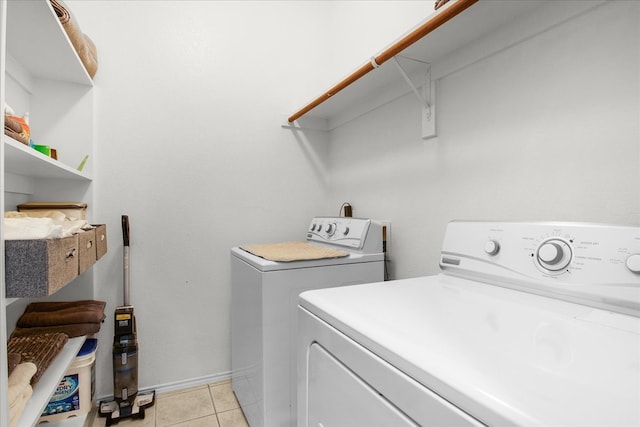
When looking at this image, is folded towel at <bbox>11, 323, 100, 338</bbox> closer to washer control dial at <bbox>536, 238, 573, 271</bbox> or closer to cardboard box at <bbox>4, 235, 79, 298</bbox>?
cardboard box at <bbox>4, 235, 79, 298</bbox>

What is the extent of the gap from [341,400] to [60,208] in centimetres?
146

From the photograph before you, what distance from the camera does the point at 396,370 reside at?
1.74 feet

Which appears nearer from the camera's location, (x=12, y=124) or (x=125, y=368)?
(x=12, y=124)

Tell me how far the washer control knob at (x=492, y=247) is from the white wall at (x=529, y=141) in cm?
22

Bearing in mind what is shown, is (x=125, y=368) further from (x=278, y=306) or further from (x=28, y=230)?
(x=28, y=230)

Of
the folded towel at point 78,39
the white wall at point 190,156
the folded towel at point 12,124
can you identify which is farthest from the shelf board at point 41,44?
the folded towel at point 12,124

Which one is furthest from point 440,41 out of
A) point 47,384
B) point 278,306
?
point 47,384

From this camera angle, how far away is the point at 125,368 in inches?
65.5

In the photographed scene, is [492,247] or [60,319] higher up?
[492,247]

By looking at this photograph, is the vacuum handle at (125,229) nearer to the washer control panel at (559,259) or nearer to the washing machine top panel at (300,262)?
the washing machine top panel at (300,262)

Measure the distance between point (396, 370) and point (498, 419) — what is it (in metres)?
0.18

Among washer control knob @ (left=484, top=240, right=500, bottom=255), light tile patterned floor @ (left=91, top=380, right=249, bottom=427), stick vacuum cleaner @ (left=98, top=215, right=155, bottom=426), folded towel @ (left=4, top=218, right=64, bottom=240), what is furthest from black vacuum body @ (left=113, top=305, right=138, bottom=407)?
washer control knob @ (left=484, top=240, right=500, bottom=255)

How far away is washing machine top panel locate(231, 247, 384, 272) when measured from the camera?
1.33 metres

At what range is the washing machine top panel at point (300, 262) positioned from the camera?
1329mm
